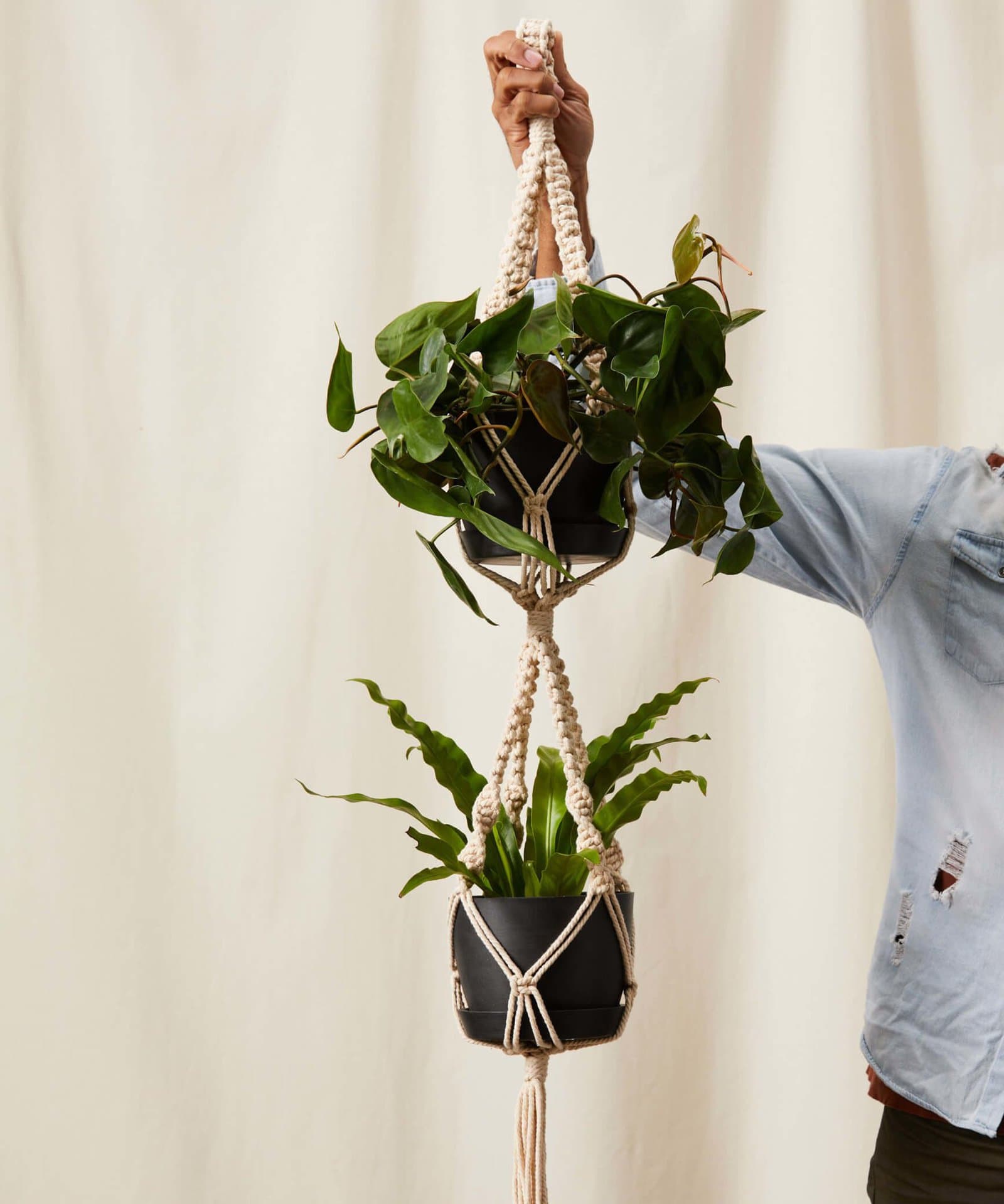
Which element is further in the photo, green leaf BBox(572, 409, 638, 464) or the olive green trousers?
the olive green trousers

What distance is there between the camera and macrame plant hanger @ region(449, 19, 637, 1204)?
29.1 inches

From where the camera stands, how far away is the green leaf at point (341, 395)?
2.27ft

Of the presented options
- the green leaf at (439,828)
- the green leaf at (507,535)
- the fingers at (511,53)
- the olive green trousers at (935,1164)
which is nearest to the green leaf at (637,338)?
the green leaf at (507,535)

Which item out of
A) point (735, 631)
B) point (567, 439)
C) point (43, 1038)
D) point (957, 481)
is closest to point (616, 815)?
point (567, 439)

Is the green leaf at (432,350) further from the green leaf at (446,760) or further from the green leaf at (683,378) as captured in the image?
the green leaf at (446,760)

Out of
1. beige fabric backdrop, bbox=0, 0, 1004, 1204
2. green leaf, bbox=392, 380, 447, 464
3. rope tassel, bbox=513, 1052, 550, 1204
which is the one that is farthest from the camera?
beige fabric backdrop, bbox=0, 0, 1004, 1204

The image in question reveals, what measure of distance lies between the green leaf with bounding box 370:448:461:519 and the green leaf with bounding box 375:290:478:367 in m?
0.06

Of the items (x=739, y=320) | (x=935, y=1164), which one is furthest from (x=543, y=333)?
(x=935, y=1164)

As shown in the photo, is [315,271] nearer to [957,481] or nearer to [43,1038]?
[957,481]

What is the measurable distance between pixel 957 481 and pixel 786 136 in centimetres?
62

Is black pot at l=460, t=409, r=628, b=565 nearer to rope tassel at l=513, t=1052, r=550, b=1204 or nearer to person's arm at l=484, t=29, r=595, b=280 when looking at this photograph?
person's arm at l=484, t=29, r=595, b=280

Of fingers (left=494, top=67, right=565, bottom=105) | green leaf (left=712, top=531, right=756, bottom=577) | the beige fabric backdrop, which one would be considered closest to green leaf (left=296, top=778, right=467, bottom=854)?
green leaf (left=712, top=531, right=756, bottom=577)

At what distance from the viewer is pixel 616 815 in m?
0.79

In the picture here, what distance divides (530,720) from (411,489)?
169 mm
